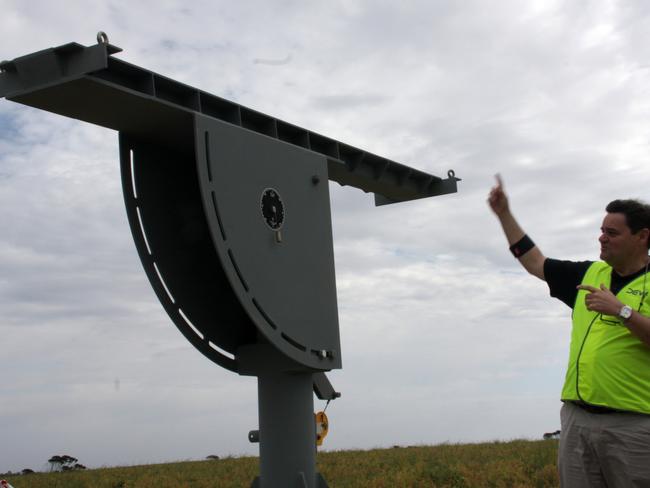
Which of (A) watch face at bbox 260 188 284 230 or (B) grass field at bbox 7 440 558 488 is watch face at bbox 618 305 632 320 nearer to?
(A) watch face at bbox 260 188 284 230

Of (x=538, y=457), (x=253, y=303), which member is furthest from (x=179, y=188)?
(x=538, y=457)

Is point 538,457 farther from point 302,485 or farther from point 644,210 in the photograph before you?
point 644,210

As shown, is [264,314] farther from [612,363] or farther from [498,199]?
[612,363]

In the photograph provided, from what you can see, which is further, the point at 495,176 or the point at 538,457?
the point at 538,457

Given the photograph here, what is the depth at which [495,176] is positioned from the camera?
13.1 ft

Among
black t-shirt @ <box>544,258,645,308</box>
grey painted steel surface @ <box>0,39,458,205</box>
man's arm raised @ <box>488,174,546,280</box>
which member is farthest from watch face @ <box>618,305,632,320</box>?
grey painted steel surface @ <box>0,39,458,205</box>

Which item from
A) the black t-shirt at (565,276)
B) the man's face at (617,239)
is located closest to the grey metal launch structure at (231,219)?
the black t-shirt at (565,276)

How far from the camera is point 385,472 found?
33.6 ft

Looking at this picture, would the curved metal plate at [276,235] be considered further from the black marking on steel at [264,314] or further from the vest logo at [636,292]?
the vest logo at [636,292]

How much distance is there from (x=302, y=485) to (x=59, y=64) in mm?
3374

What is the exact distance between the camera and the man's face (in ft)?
11.7

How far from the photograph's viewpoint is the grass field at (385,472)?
9.03m

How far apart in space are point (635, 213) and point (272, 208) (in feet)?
10.1

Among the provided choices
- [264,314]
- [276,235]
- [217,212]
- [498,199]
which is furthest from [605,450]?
[276,235]
